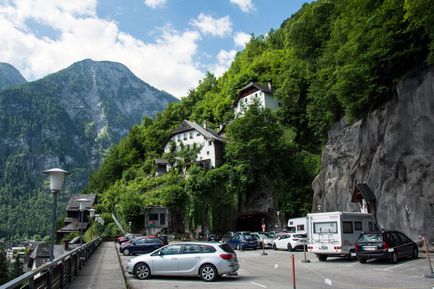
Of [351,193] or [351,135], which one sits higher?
[351,135]

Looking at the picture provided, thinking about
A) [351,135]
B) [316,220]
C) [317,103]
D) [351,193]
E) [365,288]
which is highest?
[317,103]

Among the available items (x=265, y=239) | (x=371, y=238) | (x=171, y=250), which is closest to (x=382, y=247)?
(x=371, y=238)

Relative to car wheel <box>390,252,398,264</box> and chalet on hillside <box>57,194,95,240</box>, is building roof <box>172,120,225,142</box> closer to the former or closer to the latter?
chalet on hillside <box>57,194,95,240</box>

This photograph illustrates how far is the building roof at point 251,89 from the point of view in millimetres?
79006

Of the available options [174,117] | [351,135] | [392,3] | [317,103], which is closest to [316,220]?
[392,3]

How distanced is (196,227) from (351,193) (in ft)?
83.2

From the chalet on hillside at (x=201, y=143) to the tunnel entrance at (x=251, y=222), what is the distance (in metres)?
10.2

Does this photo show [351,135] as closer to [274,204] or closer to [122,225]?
[274,204]

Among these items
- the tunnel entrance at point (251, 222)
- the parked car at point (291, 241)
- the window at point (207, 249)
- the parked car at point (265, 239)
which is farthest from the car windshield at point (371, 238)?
the tunnel entrance at point (251, 222)

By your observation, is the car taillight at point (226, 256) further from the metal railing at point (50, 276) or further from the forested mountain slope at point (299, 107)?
the forested mountain slope at point (299, 107)

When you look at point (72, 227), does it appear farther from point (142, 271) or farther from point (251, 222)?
point (142, 271)

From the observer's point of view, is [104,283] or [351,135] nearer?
[104,283]

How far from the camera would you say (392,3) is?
98.2 ft

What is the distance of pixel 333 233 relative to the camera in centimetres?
2338
